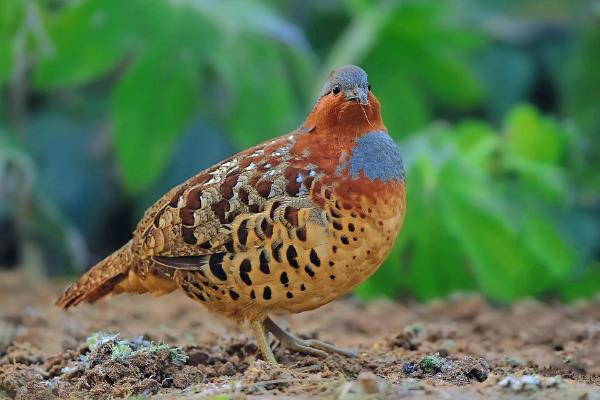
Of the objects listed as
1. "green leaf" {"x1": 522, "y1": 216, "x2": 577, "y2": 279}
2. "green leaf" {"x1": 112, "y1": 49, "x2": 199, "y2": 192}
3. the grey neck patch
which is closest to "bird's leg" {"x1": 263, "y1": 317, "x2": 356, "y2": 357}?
the grey neck patch

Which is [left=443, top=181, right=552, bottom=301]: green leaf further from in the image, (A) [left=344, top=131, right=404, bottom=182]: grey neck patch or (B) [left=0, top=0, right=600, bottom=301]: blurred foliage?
(A) [left=344, top=131, right=404, bottom=182]: grey neck patch

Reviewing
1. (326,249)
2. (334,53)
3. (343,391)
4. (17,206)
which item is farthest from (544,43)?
(343,391)

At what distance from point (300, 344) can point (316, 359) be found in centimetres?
20

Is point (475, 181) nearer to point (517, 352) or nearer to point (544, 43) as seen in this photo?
point (517, 352)

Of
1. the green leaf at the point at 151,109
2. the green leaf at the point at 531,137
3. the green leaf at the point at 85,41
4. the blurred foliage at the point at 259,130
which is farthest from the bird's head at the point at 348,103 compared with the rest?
the green leaf at the point at 531,137

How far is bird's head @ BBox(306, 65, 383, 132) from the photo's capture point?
15.5 feet

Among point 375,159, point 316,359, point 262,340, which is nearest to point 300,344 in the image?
point 316,359

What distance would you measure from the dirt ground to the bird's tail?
0.67 ft

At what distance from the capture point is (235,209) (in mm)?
4754

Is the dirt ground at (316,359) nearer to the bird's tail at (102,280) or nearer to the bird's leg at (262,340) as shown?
the bird's leg at (262,340)

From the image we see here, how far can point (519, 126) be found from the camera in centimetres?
925

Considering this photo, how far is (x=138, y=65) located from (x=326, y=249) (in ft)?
15.6

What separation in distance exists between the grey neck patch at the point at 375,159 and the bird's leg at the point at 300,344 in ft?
2.90

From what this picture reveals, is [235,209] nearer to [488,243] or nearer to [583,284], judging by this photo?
[488,243]
